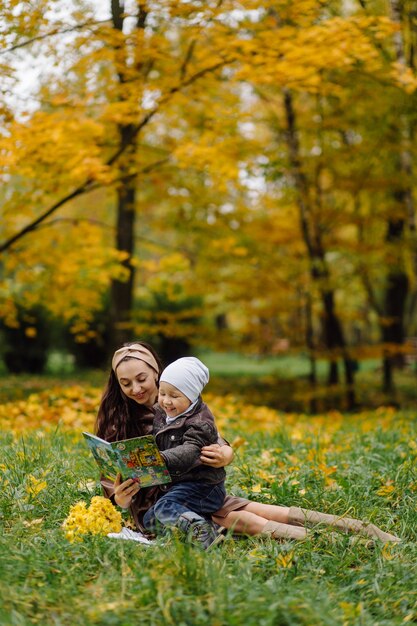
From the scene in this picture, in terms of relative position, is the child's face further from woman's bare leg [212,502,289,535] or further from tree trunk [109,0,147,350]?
tree trunk [109,0,147,350]

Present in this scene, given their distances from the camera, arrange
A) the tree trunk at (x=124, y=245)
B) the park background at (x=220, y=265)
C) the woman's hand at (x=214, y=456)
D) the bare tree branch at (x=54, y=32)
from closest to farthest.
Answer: the park background at (x=220, y=265)
the woman's hand at (x=214, y=456)
the bare tree branch at (x=54, y=32)
the tree trunk at (x=124, y=245)

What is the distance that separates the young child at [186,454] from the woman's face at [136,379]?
304 millimetres

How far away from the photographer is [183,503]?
3238 millimetres

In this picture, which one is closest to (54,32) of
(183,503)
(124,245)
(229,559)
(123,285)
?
(124,245)

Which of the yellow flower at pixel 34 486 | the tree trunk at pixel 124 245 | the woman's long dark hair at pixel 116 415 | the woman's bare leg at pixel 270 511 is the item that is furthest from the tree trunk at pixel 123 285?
the woman's bare leg at pixel 270 511

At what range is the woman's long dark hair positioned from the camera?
3.67 meters

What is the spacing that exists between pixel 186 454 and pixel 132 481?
30cm

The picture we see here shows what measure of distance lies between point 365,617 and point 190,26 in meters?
5.34

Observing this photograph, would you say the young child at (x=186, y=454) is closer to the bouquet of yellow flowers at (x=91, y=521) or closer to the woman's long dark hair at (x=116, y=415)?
the bouquet of yellow flowers at (x=91, y=521)

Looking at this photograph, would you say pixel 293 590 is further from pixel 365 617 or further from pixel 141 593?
pixel 141 593

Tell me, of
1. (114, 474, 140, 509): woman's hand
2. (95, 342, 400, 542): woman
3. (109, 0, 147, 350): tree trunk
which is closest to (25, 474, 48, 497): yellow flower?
(95, 342, 400, 542): woman

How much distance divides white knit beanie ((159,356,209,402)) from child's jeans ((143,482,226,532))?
1.44ft

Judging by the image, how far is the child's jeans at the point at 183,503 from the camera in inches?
126

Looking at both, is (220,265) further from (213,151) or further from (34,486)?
(34,486)
